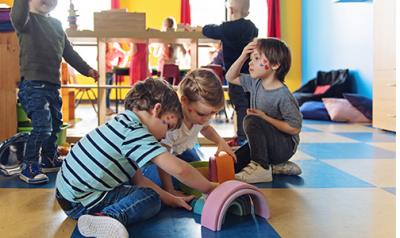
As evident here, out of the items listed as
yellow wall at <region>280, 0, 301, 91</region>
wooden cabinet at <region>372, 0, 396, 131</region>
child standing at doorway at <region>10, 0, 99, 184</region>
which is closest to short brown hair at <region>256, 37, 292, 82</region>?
child standing at doorway at <region>10, 0, 99, 184</region>

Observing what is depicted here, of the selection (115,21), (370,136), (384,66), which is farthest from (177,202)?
(384,66)

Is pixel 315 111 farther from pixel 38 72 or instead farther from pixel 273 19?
pixel 38 72

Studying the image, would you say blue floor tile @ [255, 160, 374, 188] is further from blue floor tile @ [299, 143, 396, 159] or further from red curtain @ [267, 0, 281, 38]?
red curtain @ [267, 0, 281, 38]

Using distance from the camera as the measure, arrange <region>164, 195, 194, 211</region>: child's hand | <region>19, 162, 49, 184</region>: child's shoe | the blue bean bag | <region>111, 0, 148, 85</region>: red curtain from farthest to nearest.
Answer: the blue bean bag
<region>111, 0, 148, 85</region>: red curtain
<region>19, 162, 49, 184</region>: child's shoe
<region>164, 195, 194, 211</region>: child's hand

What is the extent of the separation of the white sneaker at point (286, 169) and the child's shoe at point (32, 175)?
84cm

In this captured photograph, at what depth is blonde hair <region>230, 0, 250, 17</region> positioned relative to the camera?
2328mm

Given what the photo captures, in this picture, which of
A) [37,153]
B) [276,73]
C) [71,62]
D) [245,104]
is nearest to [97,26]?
[71,62]

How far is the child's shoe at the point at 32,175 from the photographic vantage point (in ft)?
5.10

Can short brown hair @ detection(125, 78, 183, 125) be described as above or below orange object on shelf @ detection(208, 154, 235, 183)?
above

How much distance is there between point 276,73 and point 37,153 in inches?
36.4

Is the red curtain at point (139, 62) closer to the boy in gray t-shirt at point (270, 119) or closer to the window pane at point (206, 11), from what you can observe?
→ the boy in gray t-shirt at point (270, 119)

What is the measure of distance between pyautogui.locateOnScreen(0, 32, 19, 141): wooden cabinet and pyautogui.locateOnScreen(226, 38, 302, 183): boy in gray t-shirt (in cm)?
119

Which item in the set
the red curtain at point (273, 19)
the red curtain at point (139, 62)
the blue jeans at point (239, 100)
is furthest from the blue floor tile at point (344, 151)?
the red curtain at point (273, 19)

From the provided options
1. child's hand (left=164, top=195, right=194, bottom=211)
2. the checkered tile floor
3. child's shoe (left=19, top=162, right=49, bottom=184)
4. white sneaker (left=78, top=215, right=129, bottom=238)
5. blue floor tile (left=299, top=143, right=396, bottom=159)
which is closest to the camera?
white sneaker (left=78, top=215, right=129, bottom=238)
